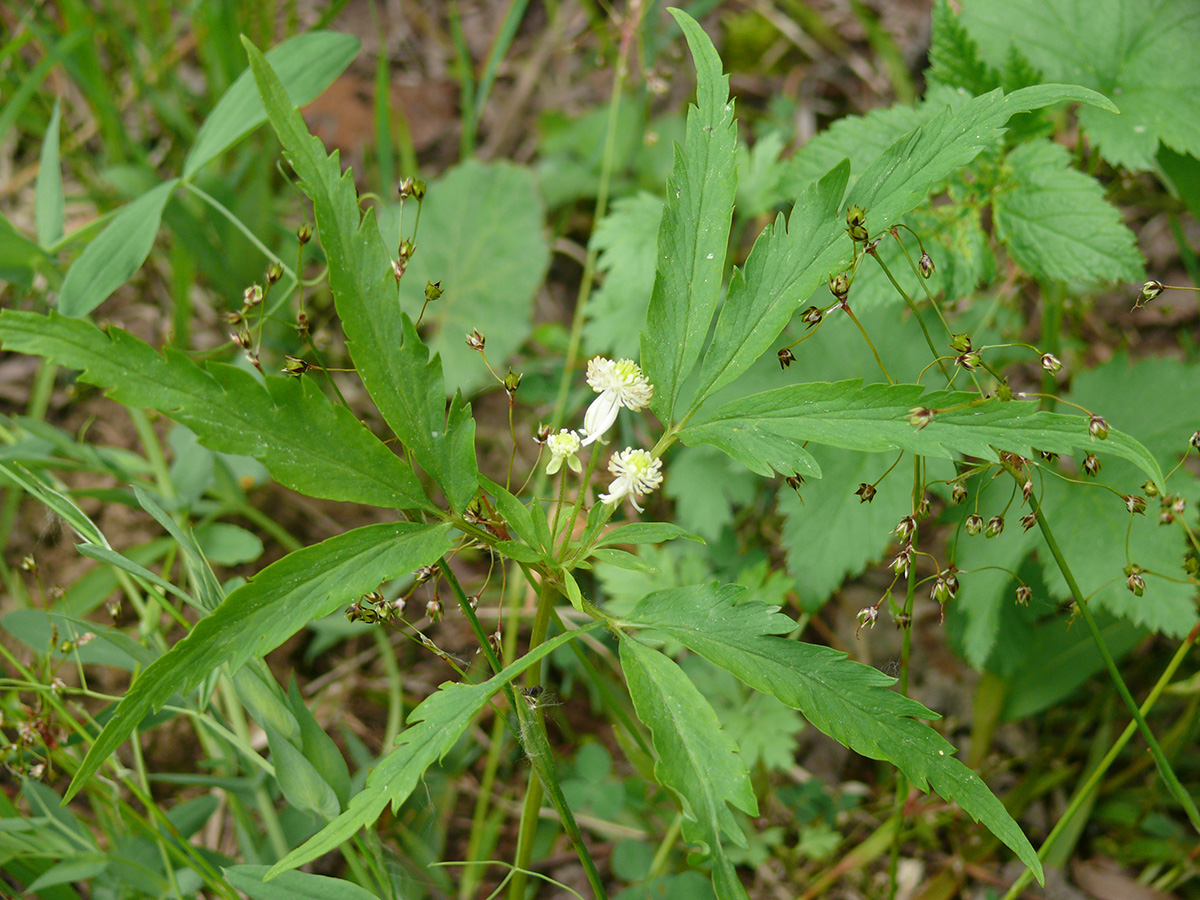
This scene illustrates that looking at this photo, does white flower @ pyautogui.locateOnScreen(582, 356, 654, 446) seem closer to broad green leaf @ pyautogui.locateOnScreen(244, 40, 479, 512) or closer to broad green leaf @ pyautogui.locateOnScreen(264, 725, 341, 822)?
broad green leaf @ pyautogui.locateOnScreen(244, 40, 479, 512)

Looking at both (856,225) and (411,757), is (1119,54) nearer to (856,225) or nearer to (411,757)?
(856,225)

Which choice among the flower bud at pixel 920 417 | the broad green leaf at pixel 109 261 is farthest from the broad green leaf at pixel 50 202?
the flower bud at pixel 920 417

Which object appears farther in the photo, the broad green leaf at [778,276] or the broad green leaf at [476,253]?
the broad green leaf at [476,253]

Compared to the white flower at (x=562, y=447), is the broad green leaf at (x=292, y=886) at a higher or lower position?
lower

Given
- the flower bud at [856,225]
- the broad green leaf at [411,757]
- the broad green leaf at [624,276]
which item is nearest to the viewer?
the broad green leaf at [411,757]

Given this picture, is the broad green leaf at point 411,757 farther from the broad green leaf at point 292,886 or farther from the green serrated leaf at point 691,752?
the broad green leaf at point 292,886

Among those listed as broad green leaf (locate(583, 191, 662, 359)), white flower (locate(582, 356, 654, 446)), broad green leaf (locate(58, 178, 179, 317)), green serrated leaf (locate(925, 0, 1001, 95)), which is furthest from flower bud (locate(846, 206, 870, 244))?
broad green leaf (locate(58, 178, 179, 317))
